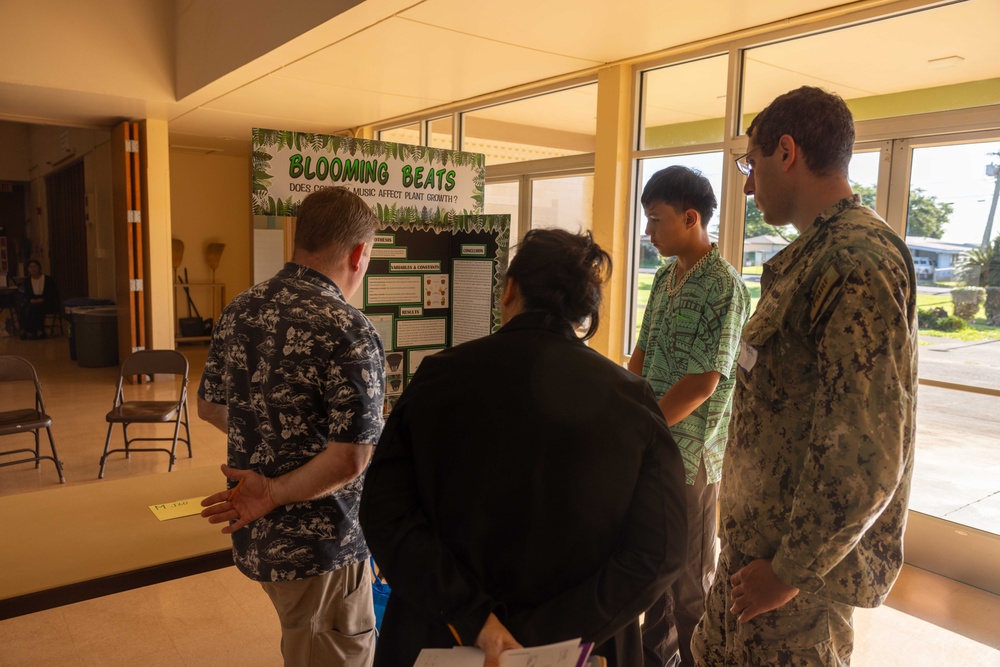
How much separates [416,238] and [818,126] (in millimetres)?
2156

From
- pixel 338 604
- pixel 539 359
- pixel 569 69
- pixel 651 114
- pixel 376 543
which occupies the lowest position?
pixel 338 604

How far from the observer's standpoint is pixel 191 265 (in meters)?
12.3

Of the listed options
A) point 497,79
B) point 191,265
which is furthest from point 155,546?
point 191,265

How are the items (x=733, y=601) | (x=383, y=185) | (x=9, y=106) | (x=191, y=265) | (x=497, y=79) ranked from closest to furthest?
(x=733, y=601), (x=383, y=185), (x=497, y=79), (x=9, y=106), (x=191, y=265)

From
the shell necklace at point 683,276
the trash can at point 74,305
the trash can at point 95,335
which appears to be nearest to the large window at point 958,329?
the shell necklace at point 683,276

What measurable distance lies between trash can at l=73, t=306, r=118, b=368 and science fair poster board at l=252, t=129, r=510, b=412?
25.2 feet

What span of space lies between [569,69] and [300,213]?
4.22 metres

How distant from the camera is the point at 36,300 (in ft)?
33.4

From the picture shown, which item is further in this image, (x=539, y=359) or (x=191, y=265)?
(x=191, y=265)

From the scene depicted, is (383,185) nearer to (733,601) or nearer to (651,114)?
(733,601)

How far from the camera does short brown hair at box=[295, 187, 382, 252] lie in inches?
72.0

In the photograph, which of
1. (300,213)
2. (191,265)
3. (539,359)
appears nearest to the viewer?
(539,359)

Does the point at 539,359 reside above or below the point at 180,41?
below

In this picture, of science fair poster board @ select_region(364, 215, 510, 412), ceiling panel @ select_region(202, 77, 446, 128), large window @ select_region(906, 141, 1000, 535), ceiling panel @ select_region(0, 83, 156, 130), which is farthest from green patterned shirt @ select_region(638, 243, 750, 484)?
ceiling panel @ select_region(0, 83, 156, 130)
